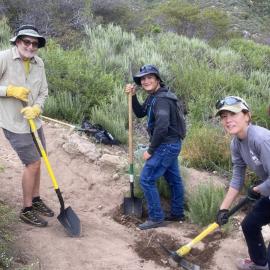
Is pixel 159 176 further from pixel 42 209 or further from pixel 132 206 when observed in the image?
pixel 42 209

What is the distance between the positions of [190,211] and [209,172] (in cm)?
110

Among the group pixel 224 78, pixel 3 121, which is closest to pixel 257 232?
pixel 3 121

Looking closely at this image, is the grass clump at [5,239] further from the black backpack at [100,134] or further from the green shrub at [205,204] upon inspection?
the black backpack at [100,134]

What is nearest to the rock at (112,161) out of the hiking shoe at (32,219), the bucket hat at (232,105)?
the hiking shoe at (32,219)

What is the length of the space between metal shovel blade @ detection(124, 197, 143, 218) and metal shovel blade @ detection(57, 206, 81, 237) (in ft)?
2.68

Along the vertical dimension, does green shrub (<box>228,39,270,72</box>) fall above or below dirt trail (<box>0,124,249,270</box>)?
below

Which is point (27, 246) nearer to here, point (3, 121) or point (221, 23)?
point (3, 121)

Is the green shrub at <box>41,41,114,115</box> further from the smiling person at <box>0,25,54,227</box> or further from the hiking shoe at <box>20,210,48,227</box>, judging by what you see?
the hiking shoe at <box>20,210,48,227</box>

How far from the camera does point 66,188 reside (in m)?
6.24

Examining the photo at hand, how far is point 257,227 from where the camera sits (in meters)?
4.09

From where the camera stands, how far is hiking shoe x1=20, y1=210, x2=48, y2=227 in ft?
16.1

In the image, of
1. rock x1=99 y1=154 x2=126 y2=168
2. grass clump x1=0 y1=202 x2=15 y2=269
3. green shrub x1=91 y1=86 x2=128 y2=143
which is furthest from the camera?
green shrub x1=91 y1=86 x2=128 y2=143

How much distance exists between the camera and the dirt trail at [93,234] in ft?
14.4

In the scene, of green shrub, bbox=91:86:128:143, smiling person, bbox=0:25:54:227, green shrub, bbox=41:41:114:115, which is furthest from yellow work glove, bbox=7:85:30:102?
green shrub, bbox=41:41:114:115
